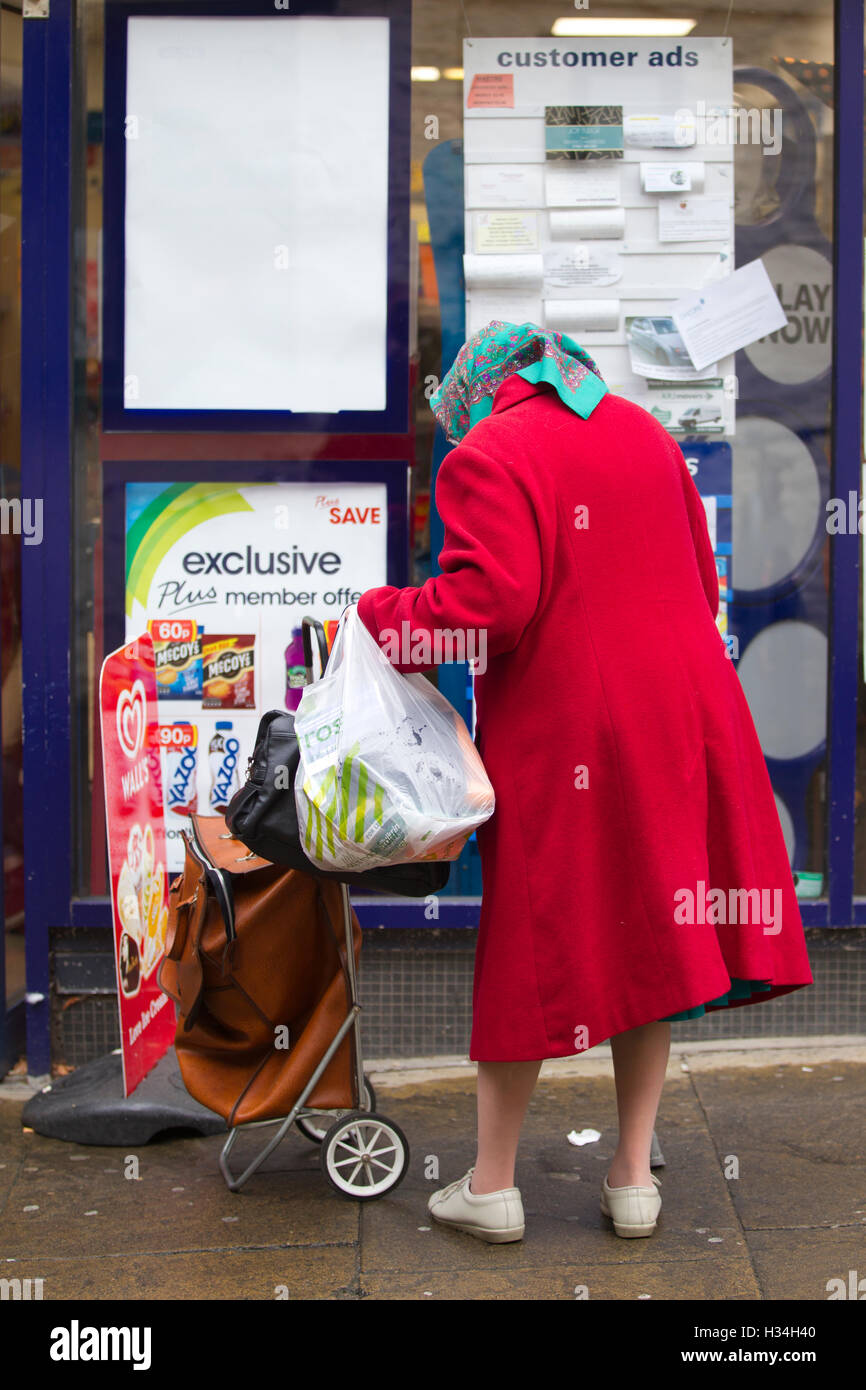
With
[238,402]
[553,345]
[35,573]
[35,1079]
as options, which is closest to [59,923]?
[35,1079]

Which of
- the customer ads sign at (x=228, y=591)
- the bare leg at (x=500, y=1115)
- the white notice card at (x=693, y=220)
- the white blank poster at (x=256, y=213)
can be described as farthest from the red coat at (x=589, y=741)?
the white notice card at (x=693, y=220)

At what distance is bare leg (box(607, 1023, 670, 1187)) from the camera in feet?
9.93

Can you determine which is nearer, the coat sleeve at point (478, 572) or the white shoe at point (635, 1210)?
the coat sleeve at point (478, 572)

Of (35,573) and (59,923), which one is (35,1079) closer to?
(59,923)

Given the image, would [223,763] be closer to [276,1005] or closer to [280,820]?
[276,1005]

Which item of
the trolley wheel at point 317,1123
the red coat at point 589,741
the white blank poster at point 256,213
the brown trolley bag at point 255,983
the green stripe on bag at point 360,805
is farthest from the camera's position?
the white blank poster at point 256,213

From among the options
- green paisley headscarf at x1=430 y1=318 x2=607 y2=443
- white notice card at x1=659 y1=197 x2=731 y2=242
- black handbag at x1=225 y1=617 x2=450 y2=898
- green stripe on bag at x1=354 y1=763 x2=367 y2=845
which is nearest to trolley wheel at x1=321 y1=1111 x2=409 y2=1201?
black handbag at x1=225 y1=617 x2=450 y2=898

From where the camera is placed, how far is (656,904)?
2.83 meters

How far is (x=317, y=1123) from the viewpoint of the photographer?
3.73 m

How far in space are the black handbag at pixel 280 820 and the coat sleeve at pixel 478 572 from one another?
1.17 ft

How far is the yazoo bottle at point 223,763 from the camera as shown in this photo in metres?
4.28

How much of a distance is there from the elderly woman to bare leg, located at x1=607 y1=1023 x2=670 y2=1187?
88mm

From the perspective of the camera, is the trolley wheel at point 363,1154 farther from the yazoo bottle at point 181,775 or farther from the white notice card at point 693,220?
the white notice card at point 693,220

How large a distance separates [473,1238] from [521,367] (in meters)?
1.90
